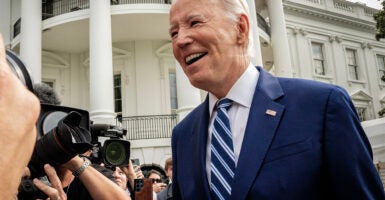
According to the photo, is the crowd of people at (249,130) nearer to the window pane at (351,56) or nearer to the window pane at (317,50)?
the window pane at (317,50)

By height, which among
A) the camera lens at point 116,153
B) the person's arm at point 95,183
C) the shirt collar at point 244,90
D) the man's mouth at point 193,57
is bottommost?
the person's arm at point 95,183

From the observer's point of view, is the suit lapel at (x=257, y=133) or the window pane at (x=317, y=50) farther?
the window pane at (x=317, y=50)

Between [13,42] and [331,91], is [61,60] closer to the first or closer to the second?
[13,42]

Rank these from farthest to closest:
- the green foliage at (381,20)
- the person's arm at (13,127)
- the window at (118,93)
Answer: the window at (118,93), the green foliage at (381,20), the person's arm at (13,127)

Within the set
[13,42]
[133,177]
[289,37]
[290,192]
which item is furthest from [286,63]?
[290,192]

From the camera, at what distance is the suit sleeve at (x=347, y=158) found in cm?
132

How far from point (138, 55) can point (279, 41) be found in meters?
6.27

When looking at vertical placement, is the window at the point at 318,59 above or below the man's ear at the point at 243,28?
above

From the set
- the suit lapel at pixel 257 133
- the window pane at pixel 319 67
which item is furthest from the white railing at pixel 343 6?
the suit lapel at pixel 257 133

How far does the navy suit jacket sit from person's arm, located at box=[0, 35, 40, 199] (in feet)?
2.59

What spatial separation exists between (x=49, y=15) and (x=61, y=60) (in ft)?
6.38

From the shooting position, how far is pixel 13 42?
15711 mm

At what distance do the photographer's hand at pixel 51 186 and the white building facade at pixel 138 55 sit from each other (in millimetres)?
7697

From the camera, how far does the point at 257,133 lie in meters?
1.46
